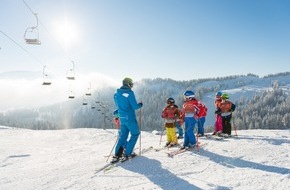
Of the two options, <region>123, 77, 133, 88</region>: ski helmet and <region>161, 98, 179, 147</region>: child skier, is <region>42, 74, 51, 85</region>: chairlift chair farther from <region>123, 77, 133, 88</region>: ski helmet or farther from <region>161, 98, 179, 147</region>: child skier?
<region>123, 77, 133, 88</region>: ski helmet

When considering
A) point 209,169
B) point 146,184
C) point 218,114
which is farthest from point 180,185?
point 218,114

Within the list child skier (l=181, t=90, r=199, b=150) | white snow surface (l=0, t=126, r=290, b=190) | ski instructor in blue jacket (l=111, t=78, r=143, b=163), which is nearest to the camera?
white snow surface (l=0, t=126, r=290, b=190)

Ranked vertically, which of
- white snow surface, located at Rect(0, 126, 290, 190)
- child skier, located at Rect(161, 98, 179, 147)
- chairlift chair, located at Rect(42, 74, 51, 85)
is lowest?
white snow surface, located at Rect(0, 126, 290, 190)

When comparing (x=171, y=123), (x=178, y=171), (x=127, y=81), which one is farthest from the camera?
(x=171, y=123)

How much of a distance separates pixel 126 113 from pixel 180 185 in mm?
3394

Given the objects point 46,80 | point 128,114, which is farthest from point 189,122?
point 46,80

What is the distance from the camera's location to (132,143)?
938 centimetres

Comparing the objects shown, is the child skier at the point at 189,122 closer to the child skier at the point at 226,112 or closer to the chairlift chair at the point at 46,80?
the child skier at the point at 226,112

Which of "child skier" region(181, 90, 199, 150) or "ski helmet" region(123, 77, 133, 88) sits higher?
"ski helmet" region(123, 77, 133, 88)

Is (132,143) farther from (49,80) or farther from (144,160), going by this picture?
(49,80)

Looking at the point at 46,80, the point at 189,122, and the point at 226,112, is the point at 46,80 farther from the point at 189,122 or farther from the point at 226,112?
the point at 189,122

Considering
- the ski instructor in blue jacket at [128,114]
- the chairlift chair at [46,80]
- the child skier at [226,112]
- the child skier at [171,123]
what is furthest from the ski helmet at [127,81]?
the chairlift chair at [46,80]

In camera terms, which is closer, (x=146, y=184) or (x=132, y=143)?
(x=146, y=184)

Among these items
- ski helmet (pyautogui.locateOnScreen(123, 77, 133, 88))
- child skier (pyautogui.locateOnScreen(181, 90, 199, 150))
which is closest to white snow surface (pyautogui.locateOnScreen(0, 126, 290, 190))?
child skier (pyautogui.locateOnScreen(181, 90, 199, 150))
